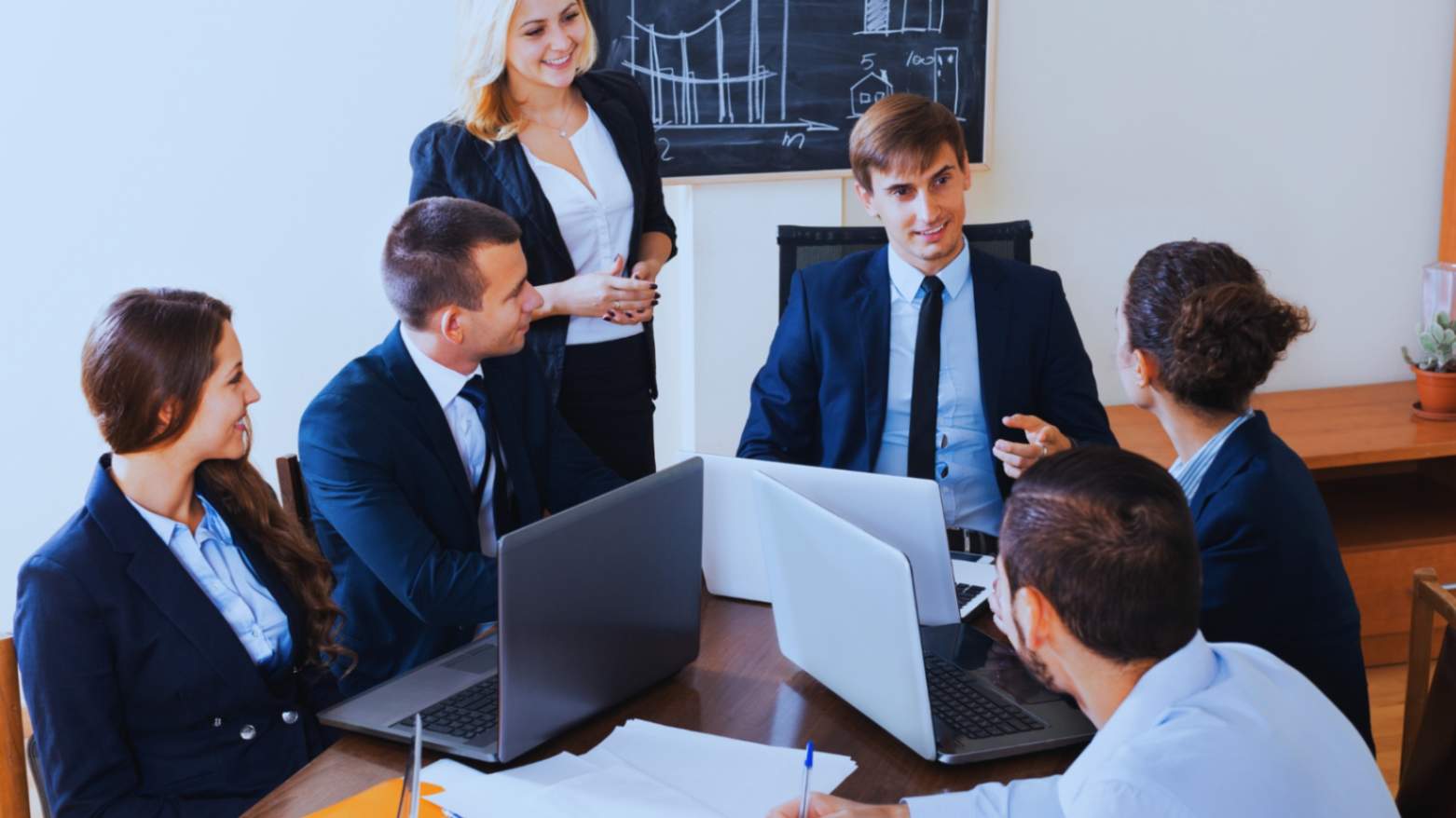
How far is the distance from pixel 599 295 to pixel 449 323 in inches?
19.2

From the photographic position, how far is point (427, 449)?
192cm

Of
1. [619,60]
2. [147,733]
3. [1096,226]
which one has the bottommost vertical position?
[147,733]

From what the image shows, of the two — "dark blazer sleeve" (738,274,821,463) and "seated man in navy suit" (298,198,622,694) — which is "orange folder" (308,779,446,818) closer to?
"seated man in navy suit" (298,198,622,694)

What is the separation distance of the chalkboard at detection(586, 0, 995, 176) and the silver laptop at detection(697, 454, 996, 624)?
1.78 meters

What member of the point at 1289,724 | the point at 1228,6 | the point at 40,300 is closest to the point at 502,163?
the point at 40,300

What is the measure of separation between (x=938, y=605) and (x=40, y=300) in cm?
251

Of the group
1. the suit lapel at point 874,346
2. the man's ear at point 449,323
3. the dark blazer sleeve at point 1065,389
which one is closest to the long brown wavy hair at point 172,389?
the man's ear at point 449,323

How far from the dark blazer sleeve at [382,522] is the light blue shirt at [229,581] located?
0.14 m

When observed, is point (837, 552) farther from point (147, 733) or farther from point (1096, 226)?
point (1096, 226)

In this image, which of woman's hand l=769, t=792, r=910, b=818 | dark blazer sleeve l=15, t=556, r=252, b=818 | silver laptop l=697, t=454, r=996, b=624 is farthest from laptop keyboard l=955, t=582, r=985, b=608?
dark blazer sleeve l=15, t=556, r=252, b=818

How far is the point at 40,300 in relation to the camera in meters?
3.22

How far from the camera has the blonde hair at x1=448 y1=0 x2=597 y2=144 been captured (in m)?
2.41

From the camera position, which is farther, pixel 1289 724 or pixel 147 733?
pixel 147 733

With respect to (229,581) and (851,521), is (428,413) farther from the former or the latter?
(851,521)
